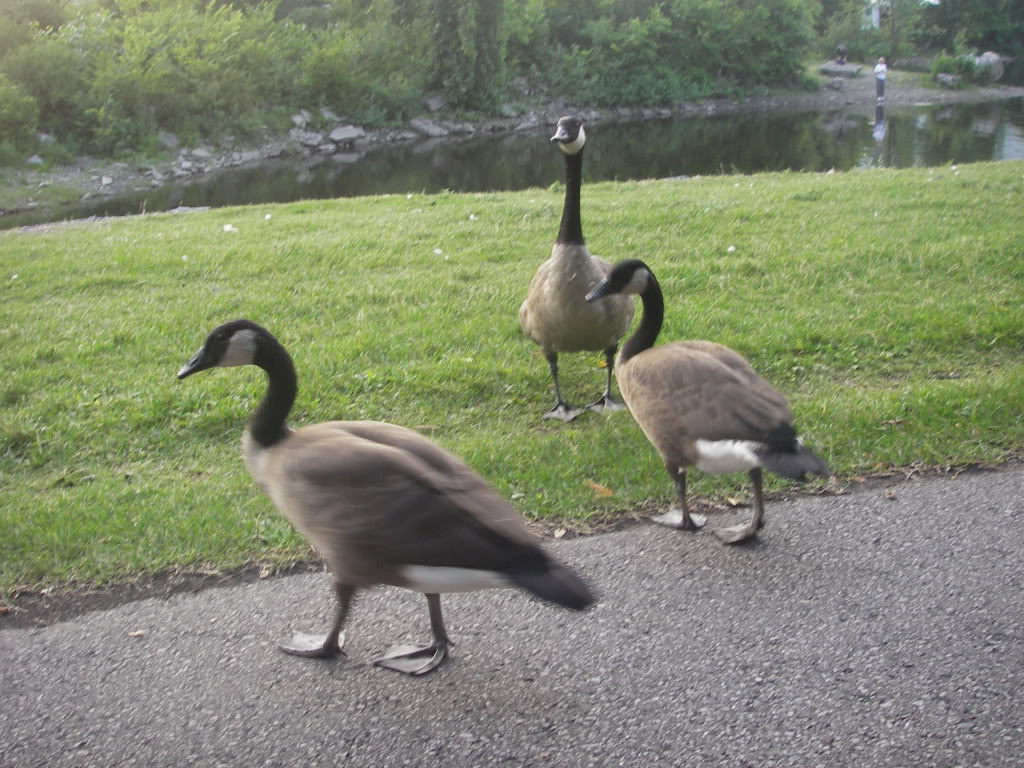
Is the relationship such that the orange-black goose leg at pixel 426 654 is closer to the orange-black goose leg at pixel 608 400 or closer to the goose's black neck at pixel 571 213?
the orange-black goose leg at pixel 608 400

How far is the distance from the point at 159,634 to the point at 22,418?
2.52 m

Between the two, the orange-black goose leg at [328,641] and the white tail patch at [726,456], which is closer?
the orange-black goose leg at [328,641]

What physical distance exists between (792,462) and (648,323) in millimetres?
1487

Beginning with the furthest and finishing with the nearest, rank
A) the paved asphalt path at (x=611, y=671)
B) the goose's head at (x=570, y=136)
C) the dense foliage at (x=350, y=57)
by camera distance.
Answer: the dense foliage at (x=350, y=57), the goose's head at (x=570, y=136), the paved asphalt path at (x=611, y=671)

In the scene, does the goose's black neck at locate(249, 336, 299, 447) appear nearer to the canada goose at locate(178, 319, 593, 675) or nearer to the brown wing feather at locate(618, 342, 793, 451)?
the canada goose at locate(178, 319, 593, 675)

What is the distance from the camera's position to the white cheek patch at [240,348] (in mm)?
3576

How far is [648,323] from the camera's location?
15.5 ft

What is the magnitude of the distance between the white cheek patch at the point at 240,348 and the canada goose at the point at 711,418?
5.95 feet

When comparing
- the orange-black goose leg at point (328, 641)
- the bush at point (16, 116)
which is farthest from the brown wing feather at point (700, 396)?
the bush at point (16, 116)

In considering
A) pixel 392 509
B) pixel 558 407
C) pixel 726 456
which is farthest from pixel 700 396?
pixel 558 407

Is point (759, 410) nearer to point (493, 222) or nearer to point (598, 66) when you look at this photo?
point (493, 222)

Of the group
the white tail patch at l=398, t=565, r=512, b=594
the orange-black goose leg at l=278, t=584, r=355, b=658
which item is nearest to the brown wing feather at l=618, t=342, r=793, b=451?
the white tail patch at l=398, t=565, r=512, b=594

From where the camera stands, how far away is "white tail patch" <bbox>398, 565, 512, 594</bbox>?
2.85 metres

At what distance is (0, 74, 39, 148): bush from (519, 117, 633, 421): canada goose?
23482mm
